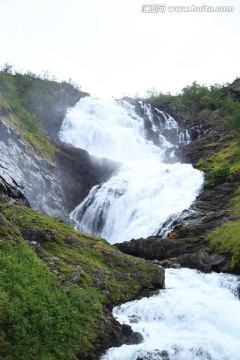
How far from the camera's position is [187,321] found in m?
15.1

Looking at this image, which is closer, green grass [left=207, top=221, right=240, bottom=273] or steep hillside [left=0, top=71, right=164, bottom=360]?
steep hillside [left=0, top=71, right=164, bottom=360]

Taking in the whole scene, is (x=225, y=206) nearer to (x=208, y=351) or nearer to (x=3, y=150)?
(x=208, y=351)

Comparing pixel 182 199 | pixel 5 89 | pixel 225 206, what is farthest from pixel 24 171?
pixel 5 89

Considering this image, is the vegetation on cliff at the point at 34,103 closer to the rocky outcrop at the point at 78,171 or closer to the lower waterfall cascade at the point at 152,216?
the rocky outcrop at the point at 78,171

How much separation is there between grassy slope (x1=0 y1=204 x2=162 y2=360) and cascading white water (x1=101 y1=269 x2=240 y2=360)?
1148 millimetres

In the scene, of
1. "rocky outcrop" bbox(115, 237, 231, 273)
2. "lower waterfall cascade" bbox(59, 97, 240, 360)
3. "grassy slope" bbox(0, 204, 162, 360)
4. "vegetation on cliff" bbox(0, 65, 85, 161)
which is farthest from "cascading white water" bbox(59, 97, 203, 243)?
"grassy slope" bbox(0, 204, 162, 360)

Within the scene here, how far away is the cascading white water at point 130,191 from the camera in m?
37.0

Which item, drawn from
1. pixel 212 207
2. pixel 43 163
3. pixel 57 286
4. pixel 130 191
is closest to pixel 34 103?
pixel 43 163

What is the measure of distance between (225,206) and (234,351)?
21297 mm

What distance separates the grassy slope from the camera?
1098 centimetres

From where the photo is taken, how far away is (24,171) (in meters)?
41.8

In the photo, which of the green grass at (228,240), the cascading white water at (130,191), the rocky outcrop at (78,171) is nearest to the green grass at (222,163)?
the cascading white water at (130,191)

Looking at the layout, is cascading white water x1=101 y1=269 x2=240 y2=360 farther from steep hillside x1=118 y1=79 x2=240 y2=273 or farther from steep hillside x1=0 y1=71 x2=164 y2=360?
steep hillside x1=118 y1=79 x2=240 y2=273

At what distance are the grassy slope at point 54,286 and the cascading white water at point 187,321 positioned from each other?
115 cm
